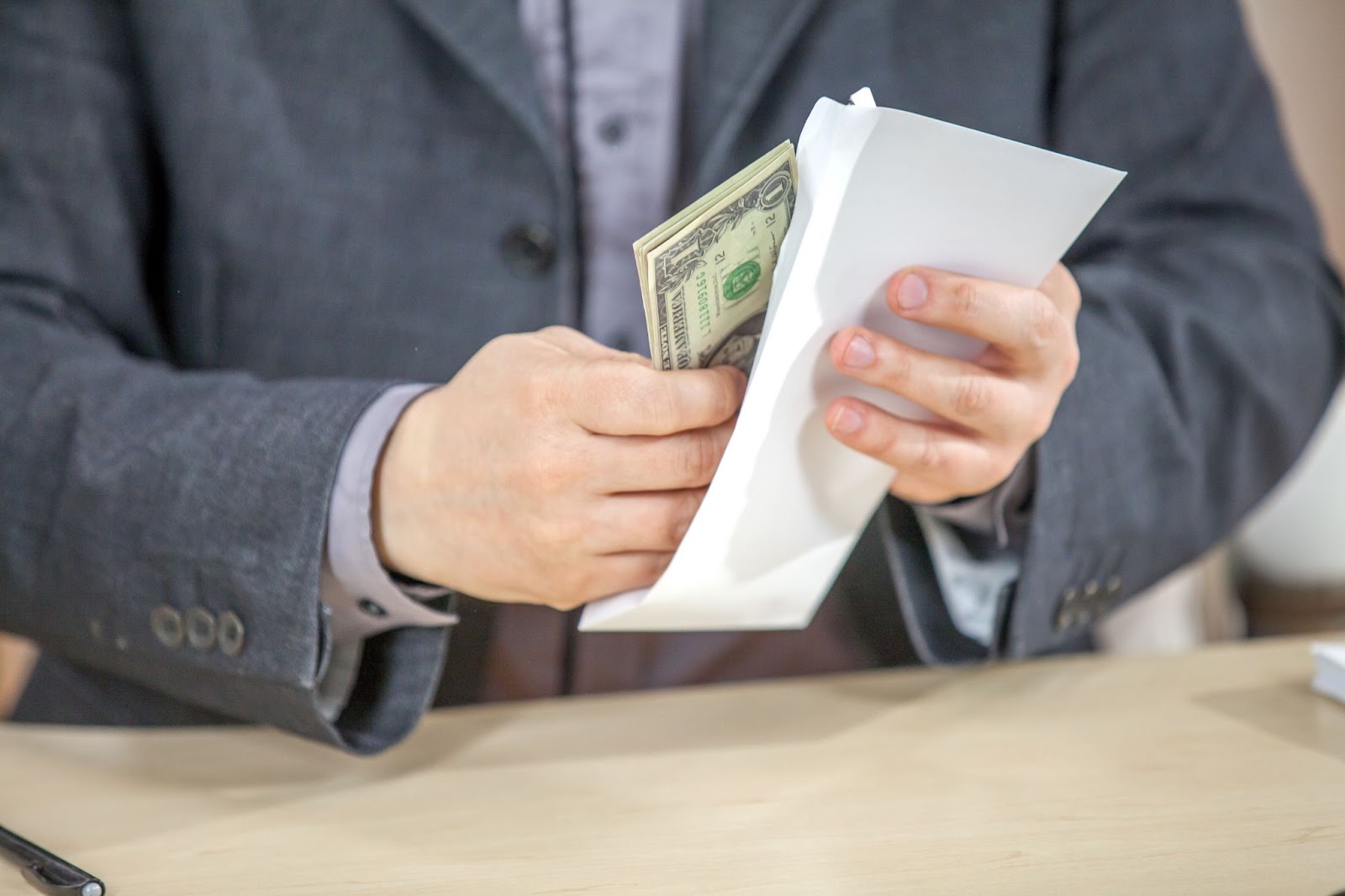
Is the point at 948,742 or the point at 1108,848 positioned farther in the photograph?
the point at 948,742

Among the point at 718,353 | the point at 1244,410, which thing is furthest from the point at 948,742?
the point at 1244,410

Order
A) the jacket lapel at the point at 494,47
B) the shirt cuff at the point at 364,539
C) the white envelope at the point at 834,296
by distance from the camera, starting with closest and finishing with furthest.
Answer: the white envelope at the point at 834,296
the shirt cuff at the point at 364,539
the jacket lapel at the point at 494,47

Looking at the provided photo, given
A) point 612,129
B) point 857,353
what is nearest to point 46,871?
point 857,353

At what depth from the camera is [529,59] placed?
0.59 m

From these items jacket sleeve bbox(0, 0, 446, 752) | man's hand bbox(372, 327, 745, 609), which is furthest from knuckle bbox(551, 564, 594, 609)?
jacket sleeve bbox(0, 0, 446, 752)

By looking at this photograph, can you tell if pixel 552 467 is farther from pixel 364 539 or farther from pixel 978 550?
Result: pixel 978 550

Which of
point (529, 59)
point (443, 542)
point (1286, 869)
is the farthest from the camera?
point (529, 59)

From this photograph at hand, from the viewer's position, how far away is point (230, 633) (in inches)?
20.3

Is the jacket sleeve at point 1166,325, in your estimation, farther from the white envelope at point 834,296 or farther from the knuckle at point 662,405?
the knuckle at point 662,405

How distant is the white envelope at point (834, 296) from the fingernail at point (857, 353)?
0.03 feet

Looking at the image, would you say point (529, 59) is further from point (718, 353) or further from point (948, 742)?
point (948, 742)

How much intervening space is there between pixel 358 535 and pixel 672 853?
0.66 feet

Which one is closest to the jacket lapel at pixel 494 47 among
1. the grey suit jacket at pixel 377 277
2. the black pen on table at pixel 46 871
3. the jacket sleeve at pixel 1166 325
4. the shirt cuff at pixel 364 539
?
the grey suit jacket at pixel 377 277

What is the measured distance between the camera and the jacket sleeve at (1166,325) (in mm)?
584
